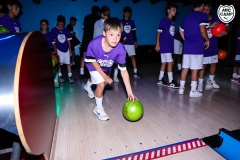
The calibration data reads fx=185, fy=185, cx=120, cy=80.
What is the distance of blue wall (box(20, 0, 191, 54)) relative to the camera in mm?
6410

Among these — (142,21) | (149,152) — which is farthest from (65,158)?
(142,21)

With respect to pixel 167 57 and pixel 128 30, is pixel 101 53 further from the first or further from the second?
pixel 128 30

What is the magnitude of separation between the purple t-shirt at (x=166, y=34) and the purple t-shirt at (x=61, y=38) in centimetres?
212

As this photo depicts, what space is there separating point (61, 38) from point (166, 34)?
7.51 feet

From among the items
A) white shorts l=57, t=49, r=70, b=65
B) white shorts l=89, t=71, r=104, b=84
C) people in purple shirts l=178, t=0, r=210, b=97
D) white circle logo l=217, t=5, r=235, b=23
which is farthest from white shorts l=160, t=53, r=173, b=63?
white circle logo l=217, t=5, r=235, b=23

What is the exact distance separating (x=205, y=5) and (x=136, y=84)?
197 centimetres

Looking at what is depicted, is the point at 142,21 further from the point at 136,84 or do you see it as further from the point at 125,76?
the point at 125,76

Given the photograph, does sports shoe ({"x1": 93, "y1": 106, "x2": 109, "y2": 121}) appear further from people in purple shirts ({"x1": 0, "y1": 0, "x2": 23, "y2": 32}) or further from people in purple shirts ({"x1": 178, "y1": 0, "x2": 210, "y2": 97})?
people in purple shirts ({"x1": 0, "y1": 0, "x2": 23, "y2": 32})

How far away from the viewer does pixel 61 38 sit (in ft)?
13.7

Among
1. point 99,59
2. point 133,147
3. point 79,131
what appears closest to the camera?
point 133,147

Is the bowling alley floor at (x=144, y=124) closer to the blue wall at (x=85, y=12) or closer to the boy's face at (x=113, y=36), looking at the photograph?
the boy's face at (x=113, y=36)

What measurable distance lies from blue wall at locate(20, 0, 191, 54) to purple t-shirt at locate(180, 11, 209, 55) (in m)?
4.59

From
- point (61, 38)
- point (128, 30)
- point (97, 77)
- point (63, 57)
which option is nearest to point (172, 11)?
point (128, 30)

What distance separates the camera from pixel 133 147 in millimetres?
1753
